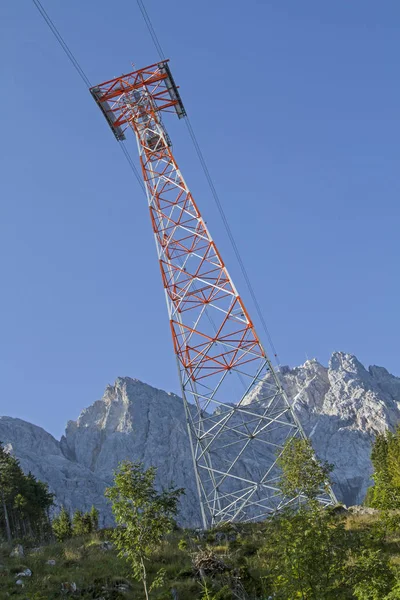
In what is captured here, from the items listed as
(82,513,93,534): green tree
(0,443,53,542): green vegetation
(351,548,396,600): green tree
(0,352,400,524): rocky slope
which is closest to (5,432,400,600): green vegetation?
(351,548,396,600): green tree

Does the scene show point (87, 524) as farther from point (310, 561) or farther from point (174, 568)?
point (310, 561)

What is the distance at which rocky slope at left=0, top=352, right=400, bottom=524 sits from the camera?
137 meters

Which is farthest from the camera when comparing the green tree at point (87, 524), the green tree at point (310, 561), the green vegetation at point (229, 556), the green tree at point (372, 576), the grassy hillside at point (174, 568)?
the green tree at point (87, 524)

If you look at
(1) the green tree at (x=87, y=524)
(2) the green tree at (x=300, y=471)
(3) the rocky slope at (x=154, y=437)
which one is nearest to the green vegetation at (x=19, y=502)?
(1) the green tree at (x=87, y=524)

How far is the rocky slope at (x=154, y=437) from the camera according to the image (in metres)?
137

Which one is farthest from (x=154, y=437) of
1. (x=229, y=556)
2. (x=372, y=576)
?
(x=372, y=576)

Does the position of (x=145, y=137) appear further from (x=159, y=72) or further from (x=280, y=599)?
(x=280, y=599)

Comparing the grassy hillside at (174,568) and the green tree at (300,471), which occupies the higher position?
the green tree at (300,471)

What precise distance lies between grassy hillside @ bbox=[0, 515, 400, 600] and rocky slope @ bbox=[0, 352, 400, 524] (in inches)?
4604

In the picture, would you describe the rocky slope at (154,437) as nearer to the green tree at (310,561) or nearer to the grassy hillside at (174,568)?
the grassy hillside at (174,568)

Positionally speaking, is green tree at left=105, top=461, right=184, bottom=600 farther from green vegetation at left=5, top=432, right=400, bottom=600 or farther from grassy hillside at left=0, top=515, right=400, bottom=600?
grassy hillside at left=0, top=515, right=400, bottom=600

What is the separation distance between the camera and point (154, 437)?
160750 mm

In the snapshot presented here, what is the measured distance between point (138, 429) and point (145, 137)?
483 ft

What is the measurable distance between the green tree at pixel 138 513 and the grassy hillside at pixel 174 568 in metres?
1.18
